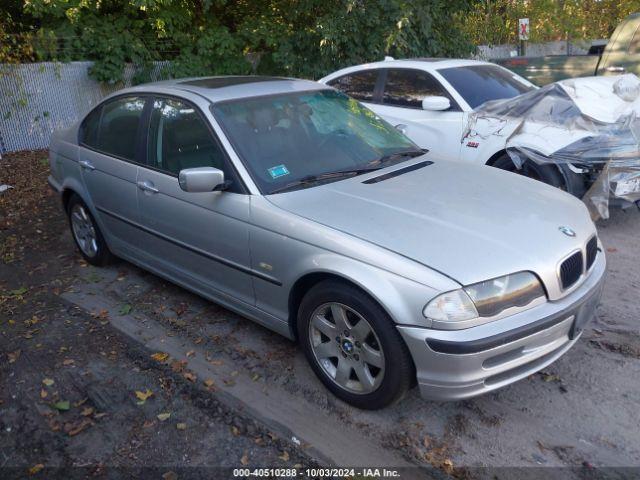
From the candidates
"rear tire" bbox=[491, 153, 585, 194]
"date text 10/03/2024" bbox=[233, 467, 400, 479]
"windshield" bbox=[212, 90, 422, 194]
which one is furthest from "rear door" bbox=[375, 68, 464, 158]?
"date text 10/03/2024" bbox=[233, 467, 400, 479]

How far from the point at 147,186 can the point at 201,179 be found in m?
0.95

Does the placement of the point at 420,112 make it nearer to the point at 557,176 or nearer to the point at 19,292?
the point at 557,176

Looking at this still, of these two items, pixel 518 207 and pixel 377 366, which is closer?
pixel 377 366

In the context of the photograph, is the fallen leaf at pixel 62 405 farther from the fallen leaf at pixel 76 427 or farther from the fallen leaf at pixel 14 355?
the fallen leaf at pixel 14 355

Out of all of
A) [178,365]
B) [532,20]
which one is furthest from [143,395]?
[532,20]

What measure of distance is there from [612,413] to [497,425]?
2.02 ft

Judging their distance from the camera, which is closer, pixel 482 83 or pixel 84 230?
pixel 84 230

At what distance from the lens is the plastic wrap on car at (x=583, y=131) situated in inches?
213

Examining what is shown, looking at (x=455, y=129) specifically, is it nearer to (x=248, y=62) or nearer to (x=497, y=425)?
(x=497, y=425)

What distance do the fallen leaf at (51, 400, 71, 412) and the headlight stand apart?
2.15 m

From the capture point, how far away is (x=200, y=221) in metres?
3.97

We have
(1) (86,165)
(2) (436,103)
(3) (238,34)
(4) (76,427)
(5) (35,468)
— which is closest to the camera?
(5) (35,468)

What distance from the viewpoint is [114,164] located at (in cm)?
479

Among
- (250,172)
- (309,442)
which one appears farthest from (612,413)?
(250,172)
